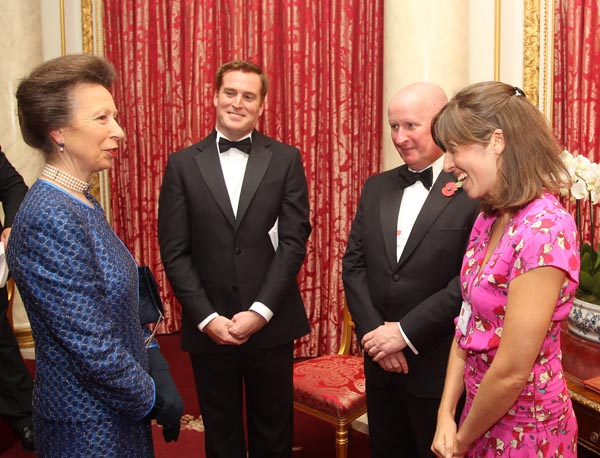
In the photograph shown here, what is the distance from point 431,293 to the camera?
2.32m

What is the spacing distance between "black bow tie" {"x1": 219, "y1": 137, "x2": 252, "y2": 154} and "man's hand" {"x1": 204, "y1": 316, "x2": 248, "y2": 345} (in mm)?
714

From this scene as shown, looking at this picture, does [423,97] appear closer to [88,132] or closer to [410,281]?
[410,281]

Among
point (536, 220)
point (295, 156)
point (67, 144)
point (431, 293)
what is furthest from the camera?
point (295, 156)

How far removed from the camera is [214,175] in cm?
272

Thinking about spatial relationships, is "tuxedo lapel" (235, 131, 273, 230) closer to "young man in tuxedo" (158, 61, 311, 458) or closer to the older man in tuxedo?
"young man in tuxedo" (158, 61, 311, 458)

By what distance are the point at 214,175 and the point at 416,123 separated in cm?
86

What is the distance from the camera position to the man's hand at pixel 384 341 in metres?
2.27

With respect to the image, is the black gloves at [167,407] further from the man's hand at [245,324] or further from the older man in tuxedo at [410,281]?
the older man in tuxedo at [410,281]

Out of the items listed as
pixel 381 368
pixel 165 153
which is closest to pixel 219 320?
pixel 381 368

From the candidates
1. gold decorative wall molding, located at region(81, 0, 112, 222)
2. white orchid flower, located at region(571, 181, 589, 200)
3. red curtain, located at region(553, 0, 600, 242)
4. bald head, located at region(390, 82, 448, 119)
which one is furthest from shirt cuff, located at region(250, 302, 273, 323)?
gold decorative wall molding, located at region(81, 0, 112, 222)

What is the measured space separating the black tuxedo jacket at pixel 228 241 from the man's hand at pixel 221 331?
54 mm

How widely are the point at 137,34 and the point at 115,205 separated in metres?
1.31

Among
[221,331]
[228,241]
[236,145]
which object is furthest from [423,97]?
[221,331]

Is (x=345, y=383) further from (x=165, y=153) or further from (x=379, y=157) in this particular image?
(x=165, y=153)
